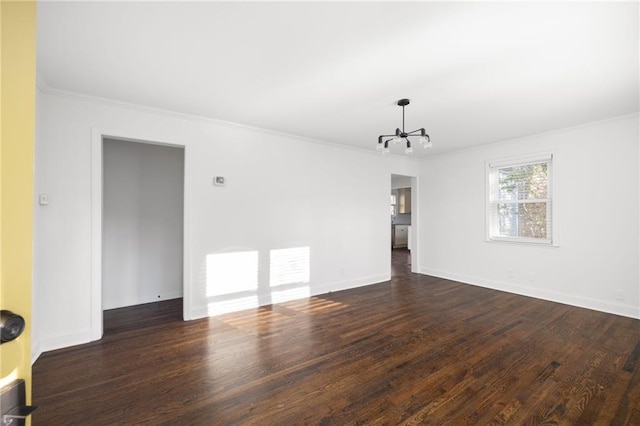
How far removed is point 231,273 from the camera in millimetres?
3799

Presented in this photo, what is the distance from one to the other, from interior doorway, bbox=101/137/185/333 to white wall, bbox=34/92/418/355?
84 cm

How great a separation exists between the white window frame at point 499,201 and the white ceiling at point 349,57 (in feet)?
3.19

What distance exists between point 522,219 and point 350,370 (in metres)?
4.06

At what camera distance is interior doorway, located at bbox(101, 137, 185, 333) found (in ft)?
12.8

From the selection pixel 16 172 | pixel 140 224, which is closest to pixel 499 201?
pixel 16 172

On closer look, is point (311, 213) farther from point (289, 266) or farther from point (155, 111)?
point (155, 111)

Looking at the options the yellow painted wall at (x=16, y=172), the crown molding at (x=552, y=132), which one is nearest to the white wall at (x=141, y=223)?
the yellow painted wall at (x=16, y=172)

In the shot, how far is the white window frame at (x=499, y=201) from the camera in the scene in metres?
4.23

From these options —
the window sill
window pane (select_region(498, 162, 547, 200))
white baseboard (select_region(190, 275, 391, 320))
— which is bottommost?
white baseboard (select_region(190, 275, 391, 320))

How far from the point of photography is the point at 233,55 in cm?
219

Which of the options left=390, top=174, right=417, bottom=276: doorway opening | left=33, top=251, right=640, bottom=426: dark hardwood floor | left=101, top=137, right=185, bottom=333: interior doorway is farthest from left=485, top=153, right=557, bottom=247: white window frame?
left=101, top=137, right=185, bottom=333: interior doorway

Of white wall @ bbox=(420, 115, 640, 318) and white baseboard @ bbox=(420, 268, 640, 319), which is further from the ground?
white wall @ bbox=(420, 115, 640, 318)

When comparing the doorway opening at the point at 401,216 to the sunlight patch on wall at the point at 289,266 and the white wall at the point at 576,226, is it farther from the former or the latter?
the sunlight patch on wall at the point at 289,266

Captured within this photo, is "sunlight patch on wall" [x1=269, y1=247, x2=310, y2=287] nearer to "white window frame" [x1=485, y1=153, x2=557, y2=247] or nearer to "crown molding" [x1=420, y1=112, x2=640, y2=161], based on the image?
"white window frame" [x1=485, y1=153, x2=557, y2=247]
